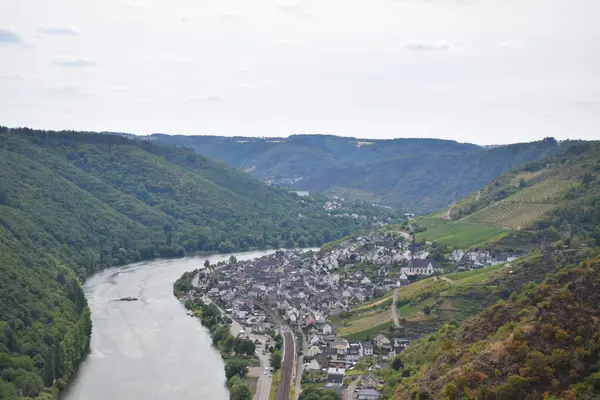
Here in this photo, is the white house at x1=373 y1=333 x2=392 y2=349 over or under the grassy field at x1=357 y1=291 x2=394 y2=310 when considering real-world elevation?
under

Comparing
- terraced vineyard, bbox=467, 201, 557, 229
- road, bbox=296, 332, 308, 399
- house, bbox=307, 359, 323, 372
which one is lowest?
road, bbox=296, 332, 308, 399

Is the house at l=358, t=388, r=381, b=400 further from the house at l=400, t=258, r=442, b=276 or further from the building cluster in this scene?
the house at l=400, t=258, r=442, b=276

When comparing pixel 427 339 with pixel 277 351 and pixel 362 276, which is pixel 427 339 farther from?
pixel 362 276

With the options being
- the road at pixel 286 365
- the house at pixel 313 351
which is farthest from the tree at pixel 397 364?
the house at pixel 313 351

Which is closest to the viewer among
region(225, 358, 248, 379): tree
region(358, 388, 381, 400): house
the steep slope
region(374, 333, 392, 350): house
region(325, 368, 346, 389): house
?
the steep slope

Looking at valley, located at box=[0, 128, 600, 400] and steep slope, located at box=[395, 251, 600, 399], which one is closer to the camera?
steep slope, located at box=[395, 251, 600, 399]

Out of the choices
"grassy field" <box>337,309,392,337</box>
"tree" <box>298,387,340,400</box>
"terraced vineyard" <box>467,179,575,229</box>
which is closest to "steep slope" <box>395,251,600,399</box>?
"tree" <box>298,387,340,400</box>

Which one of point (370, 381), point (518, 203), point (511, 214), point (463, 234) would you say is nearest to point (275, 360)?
point (370, 381)
